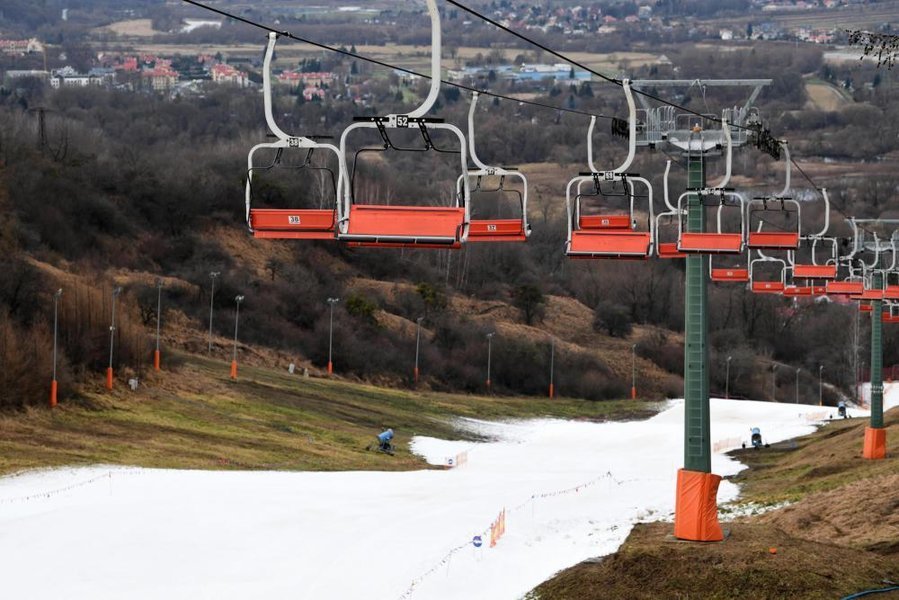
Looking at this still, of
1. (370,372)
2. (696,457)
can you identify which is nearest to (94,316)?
(370,372)

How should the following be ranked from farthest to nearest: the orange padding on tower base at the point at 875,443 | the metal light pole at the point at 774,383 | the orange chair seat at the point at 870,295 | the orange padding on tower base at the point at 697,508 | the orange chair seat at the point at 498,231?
the metal light pole at the point at 774,383, the orange padding on tower base at the point at 875,443, the orange chair seat at the point at 870,295, the orange padding on tower base at the point at 697,508, the orange chair seat at the point at 498,231

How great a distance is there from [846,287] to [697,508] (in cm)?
2023

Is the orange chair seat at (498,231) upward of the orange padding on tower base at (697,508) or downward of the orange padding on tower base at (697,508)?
upward

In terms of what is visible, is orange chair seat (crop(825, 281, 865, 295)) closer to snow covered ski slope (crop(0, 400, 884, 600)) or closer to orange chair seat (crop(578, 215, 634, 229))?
snow covered ski slope (crop(0, 400, 884, 600))

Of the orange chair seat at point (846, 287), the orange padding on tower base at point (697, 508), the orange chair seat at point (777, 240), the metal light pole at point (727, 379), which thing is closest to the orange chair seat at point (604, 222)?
the orange chair seat at point (777, 240)

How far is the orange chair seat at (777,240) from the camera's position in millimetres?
29219

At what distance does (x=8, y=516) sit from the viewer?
3619cm

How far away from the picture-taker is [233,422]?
66.4 metres

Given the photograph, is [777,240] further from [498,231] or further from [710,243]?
[498,231]

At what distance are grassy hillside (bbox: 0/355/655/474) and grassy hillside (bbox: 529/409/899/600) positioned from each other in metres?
22.8

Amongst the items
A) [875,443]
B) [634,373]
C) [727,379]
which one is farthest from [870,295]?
[634,373]

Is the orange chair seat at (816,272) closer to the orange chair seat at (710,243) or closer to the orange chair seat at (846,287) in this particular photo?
the orange chair seat at (846,287)

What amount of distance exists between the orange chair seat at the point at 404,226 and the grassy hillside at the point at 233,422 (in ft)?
94.3

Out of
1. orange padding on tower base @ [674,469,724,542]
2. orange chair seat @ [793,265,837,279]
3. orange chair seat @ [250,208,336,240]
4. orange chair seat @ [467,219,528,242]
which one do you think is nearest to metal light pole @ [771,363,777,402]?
orange chair seat @ [793,265,837,279]
